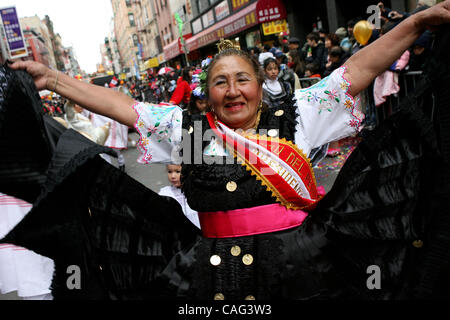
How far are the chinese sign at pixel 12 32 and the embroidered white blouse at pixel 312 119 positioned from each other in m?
19.9

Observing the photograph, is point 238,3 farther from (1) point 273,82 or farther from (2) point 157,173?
(1) point 273,82

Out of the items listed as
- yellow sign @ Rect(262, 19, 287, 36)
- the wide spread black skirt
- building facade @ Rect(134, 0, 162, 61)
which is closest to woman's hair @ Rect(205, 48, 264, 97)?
the wide spread black skirt

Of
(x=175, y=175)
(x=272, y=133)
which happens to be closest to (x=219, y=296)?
(x=272, y=133)

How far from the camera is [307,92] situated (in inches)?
71.3

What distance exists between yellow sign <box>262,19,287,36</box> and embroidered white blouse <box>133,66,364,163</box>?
14.3m

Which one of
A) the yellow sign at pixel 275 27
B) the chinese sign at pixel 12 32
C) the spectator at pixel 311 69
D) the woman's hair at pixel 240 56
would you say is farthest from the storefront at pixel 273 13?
the woman's hair at pixel 240 56

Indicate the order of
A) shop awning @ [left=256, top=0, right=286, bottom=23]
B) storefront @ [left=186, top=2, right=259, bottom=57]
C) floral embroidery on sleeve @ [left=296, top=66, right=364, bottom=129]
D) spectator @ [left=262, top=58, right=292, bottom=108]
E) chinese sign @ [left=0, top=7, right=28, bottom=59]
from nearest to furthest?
1. floral embroidery on sleeve @ [left=296, top=66, right=364, bottom=129]
2. spectator @ [left=262, top=58, right=292, bottom=108]
3. shop awning @ [left=256, top=0, right=286, bottom=23]
4. storefront @ [left=186, top=2, right=259, bottom=57]
5. chinese sign @ [left=0, top=7, right=28, bottom=59]

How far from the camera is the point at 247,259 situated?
1541mm

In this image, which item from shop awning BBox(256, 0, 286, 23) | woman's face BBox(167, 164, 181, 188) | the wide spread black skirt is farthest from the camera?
shop awning BBox(256, 0, 286, 23)

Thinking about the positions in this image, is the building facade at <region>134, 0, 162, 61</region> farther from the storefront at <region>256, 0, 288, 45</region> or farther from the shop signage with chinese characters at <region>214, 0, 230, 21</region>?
the storefront at <region>256, 0, 288, 45</region>

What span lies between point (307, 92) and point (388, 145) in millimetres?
490

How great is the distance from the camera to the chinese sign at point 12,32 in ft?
61.0

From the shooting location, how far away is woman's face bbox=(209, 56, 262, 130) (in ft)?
5.75

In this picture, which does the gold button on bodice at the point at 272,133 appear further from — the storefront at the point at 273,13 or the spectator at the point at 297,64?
the storefront at the point at 273,13
